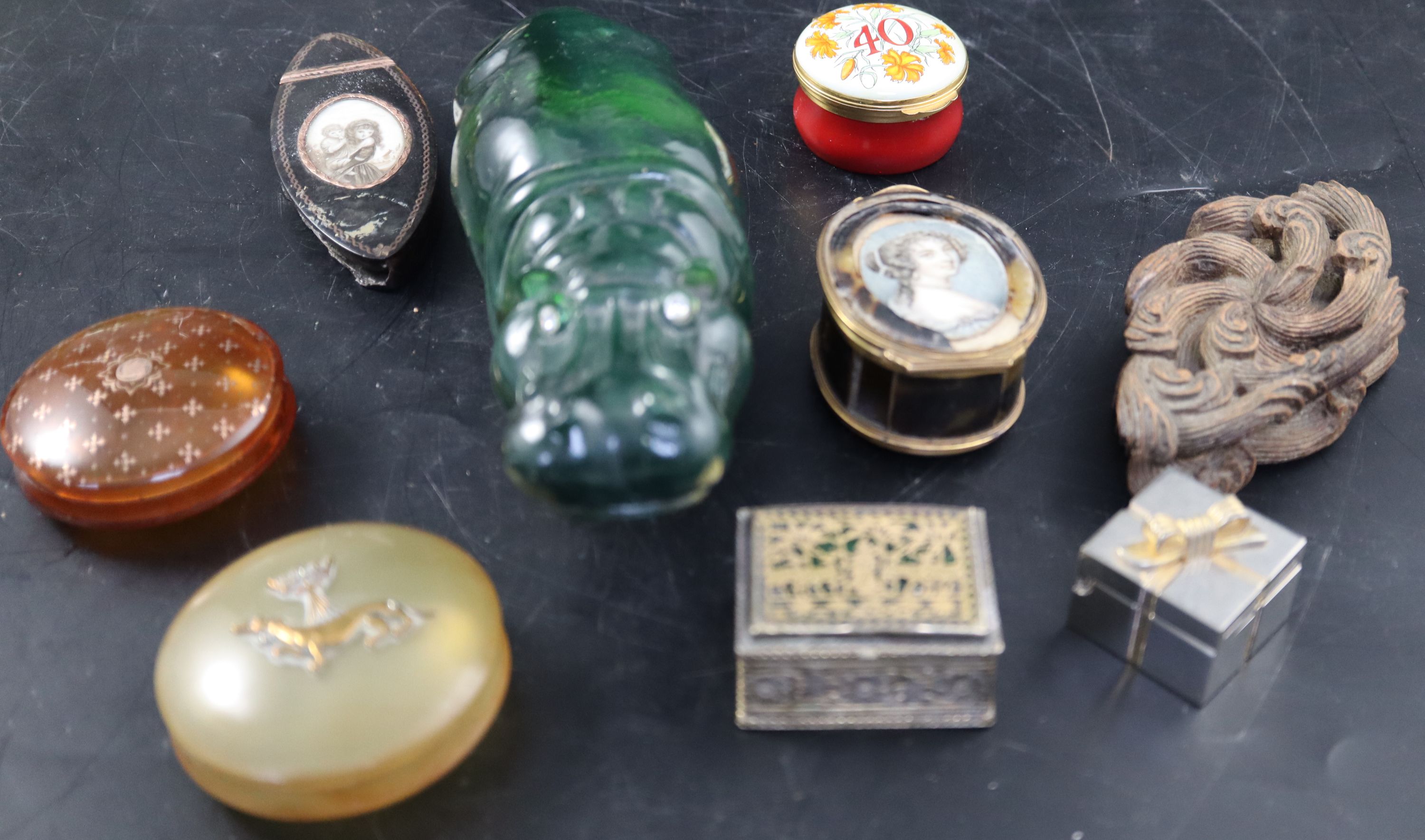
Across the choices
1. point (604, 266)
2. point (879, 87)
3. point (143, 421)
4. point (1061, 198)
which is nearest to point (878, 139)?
point (879, 87)

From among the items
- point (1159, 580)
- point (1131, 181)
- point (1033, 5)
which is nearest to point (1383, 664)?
point (1159, 580)

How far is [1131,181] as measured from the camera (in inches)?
99.3

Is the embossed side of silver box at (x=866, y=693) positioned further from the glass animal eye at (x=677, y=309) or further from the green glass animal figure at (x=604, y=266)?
the glass animal eye at (x=677, y=309)

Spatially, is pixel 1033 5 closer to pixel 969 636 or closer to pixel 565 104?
pixel 565 104

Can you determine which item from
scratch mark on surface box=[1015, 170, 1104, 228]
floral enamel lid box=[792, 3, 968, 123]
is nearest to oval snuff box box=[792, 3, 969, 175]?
floral enamel lid box=[792, 3, 968, 123]

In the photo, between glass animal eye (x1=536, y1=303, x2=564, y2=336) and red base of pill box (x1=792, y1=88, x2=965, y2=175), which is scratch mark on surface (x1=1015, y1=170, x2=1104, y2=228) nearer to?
red base of pill box (x1=792, y1=88, x2=965, y2=175)

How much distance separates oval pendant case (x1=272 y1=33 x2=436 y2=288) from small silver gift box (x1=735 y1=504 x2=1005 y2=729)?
0.87 m

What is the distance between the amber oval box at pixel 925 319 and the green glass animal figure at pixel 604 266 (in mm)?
168

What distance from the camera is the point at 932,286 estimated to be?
1.98 m

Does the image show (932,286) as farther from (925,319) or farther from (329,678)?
(329,678)

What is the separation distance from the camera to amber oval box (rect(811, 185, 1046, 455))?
6.35 ft

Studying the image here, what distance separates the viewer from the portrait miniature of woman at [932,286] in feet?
6.39

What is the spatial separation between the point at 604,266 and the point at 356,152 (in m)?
0.77

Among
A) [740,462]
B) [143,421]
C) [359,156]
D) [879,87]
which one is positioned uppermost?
[879,87]
